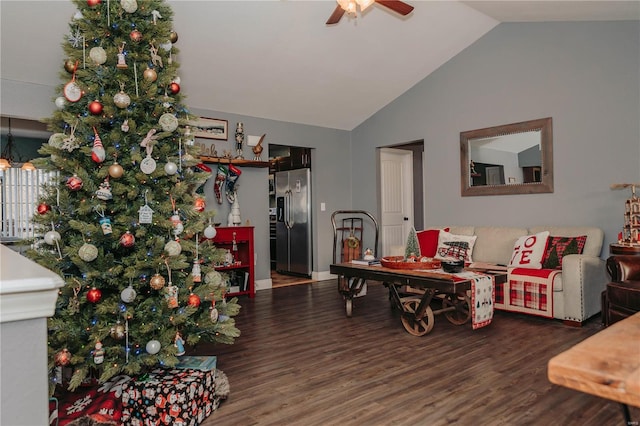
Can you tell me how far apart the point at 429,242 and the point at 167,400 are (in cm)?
390

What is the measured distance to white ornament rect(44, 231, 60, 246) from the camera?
2219 millimetres

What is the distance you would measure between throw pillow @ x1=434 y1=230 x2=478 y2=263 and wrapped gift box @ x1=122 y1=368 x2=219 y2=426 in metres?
3.50

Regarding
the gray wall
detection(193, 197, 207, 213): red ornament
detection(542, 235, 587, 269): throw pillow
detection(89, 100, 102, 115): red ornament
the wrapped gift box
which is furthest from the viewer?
the gray wall

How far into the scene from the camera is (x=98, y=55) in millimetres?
2258

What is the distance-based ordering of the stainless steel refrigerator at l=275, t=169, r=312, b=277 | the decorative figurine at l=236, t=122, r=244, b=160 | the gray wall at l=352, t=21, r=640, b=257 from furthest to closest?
the stainless steel refrigerator at l=275, t=169, r=312, b=277, the decorative figurine at l=236, t=122, r=244, b=160, the gray wall at l=352, t=21, r=640, b=257

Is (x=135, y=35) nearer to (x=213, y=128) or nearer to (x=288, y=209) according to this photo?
(x=213, y=128)

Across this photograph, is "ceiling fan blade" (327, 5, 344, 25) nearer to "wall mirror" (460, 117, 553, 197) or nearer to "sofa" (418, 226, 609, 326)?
"wall mirror" (460, 117, 553, 197)

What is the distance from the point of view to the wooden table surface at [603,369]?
2.53 ft

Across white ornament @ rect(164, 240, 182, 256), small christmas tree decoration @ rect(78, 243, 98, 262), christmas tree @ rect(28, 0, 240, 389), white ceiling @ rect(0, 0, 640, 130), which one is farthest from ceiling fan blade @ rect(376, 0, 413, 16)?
small christmas tree decoration @ rect(78, 243, 98, 262)

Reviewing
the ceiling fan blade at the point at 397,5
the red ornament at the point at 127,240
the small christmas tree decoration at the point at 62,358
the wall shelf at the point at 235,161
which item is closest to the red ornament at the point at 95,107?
the red ornament at the point at 127,240

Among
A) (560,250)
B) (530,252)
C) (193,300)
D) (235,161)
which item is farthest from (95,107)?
(560,250)

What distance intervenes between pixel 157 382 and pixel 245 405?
488mm

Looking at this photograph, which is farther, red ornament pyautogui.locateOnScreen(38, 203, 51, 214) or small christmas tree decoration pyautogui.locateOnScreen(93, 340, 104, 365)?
red ornament pyautogui.locateOnScreen(38, 203, 51, 214)

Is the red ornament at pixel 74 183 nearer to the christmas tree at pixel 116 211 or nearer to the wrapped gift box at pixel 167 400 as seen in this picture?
the christmas tree at pixel 116 211
